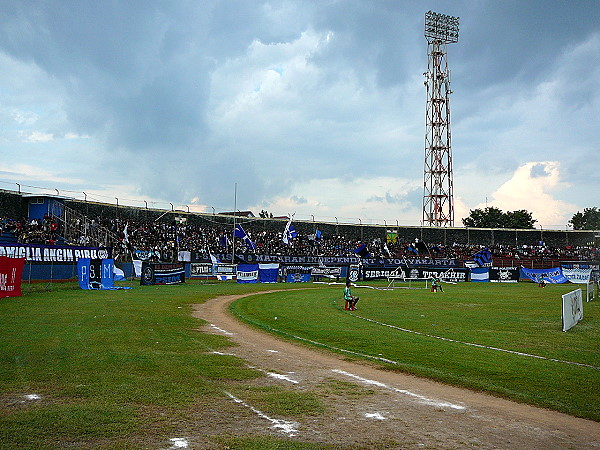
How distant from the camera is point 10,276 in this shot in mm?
29031

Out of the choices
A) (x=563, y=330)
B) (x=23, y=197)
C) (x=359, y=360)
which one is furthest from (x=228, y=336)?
(x=23, y=197)

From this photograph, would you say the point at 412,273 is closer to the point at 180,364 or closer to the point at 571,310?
the point at 571,310

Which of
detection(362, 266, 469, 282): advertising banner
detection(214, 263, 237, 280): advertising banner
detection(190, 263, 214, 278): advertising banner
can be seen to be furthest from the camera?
detection(362, 266, 469, 282): advertising banner

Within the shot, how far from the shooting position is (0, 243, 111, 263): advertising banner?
34812 mm

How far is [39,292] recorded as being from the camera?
33.1 m

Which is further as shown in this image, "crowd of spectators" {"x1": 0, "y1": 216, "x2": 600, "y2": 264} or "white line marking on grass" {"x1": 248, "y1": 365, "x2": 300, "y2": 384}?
"crowd of spectators" {"x1": 0, "y1": 216, "x2": 600, "y2": 264}

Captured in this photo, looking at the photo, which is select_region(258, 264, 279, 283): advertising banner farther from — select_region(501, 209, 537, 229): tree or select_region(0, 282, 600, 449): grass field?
select_region(501, 209, 537, 229): tree

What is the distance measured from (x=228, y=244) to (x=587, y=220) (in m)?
86.6

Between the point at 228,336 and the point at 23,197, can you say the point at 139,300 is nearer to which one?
the point at 228,336

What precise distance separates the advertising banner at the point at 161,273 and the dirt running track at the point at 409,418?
3597 cm

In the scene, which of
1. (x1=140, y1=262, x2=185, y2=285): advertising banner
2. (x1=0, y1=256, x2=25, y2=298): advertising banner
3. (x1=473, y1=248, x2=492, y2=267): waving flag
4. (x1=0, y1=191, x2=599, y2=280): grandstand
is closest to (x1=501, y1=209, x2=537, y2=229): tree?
(x1=0, y1=191, x2=599, y2=280): grandstand

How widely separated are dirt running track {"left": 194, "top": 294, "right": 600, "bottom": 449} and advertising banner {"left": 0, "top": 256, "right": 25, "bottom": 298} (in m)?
22.9

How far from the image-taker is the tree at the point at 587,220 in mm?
94069

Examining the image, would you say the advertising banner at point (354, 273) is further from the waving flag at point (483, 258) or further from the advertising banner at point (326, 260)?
the waving flag at point (483, 258)
